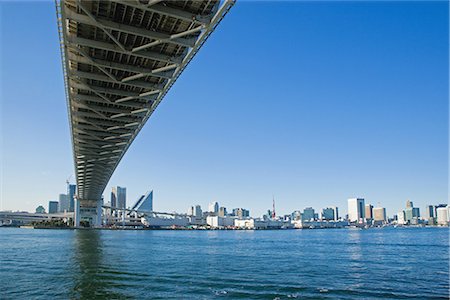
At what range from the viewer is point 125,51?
2039 centimetres

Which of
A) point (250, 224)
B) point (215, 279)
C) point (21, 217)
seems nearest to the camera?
point (215, 279)

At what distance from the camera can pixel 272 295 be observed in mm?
17547

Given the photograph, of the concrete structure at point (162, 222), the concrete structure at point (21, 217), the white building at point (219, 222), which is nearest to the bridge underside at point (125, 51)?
the concrete structure at point (162, 222)

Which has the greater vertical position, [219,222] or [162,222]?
[162,222]

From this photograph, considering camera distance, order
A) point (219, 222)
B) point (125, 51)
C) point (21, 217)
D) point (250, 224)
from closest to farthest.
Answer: point (125, 51)
point (21, 217)
point (250, 224)
point (219, 222)

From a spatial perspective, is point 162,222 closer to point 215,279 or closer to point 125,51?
point 215,279

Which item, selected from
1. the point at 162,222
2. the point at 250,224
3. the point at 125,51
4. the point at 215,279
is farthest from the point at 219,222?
the point at 125,51

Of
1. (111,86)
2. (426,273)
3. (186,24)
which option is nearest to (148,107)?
(111,86)

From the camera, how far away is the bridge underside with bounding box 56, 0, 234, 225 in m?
17.6

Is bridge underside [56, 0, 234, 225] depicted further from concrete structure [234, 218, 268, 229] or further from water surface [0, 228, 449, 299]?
concrete structure [234, 218, 268, 229]

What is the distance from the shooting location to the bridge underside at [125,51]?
17.6 m

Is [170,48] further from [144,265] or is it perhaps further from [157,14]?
[144,265]

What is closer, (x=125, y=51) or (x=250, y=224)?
(x=125, y=51)

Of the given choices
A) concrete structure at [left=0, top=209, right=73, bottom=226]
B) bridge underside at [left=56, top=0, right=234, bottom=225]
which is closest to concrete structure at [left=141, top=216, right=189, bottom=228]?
concrete structure at [left=0, top=209, right=73, bottom=226]
